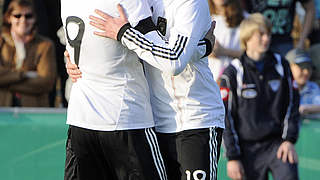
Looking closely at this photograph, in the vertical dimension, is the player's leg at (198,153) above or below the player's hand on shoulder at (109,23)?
below

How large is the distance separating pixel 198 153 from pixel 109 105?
567mm

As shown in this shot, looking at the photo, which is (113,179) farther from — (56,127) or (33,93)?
(33,93)

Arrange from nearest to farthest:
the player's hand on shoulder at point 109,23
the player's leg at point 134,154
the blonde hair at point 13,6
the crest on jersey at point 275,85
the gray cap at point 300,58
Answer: the player's hand on shoulder at point 109,23, the player's leg at point 134,154, the crest on jersey at point 275,85, the gray cap at point 300,58, the blonde hair at point 13,6

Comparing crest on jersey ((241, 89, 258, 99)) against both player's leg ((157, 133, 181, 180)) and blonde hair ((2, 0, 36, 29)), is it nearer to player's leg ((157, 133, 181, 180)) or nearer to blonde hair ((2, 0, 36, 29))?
player's leg ((157, 133, 181, 180))

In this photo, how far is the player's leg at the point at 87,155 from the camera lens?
4043mm

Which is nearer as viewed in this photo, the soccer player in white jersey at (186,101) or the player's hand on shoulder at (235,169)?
the soccer player in white jersey at (186,101)

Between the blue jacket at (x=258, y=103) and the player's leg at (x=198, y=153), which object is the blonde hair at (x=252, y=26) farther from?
the player's leg at (x=198, y=153)

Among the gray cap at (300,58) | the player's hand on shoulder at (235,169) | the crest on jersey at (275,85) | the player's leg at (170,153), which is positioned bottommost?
the player's hand on shoulder at (235,169)

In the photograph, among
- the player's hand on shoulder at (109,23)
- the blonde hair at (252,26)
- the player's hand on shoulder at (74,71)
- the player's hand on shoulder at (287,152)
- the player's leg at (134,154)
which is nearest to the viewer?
the player's hand on shoulder at (109,23)

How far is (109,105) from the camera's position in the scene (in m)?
3.98

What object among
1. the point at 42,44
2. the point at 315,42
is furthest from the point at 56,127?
the point at 315,42

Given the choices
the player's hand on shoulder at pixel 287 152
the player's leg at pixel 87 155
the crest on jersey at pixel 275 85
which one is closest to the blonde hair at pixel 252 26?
the crest on jersey at pixel 275 85

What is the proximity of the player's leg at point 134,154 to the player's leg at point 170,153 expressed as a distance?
0.18 m

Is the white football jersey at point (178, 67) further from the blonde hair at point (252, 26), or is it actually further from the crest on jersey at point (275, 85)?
the blonde hair at point (252, 26)
